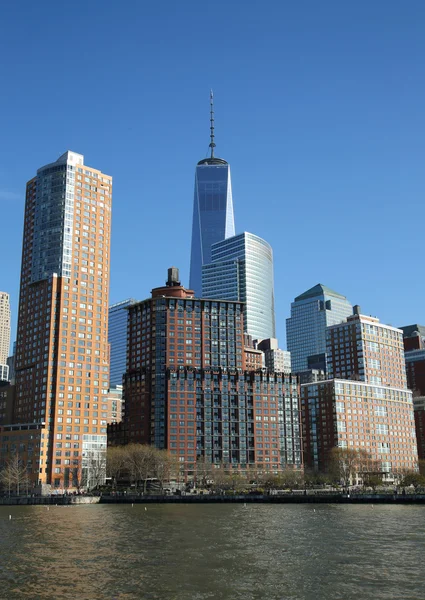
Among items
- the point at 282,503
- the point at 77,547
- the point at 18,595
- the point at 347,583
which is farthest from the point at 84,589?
the point at 282,503

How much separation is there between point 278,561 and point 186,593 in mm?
19108

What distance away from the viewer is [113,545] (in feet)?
291

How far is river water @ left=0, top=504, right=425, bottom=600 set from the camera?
59.3 meters

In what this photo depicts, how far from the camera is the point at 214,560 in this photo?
75188 millimetres

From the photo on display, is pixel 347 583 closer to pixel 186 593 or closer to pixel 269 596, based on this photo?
pixel 269 596

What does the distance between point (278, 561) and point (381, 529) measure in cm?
3764

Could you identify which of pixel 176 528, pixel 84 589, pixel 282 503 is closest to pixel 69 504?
pixel 282 503

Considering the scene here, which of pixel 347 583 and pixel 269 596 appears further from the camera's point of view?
pixel 347 583

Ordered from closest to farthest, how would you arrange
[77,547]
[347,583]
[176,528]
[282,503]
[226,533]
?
1. [347,583]
2. [77,547]
3. [226,533]
4. [176,528]
5. [282,503]

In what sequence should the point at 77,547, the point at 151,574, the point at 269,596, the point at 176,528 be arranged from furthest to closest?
the point at 176,528, the point at 77,547, the point at 151,574, the point at 269,596

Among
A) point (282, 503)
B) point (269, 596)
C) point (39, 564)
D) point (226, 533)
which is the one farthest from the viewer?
point (282, 503)

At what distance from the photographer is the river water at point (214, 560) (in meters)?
59.3

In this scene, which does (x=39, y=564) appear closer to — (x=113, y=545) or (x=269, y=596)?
(x=113, y=545)

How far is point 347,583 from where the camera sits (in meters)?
62.1
